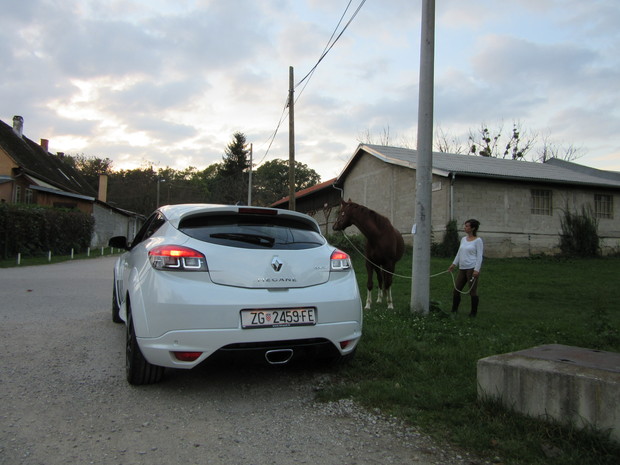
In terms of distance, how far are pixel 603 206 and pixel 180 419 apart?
26979mm

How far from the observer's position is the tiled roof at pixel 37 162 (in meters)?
33.0

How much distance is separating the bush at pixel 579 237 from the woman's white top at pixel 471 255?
1738cm

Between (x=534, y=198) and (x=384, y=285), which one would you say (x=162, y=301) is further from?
(x=534, y=198)

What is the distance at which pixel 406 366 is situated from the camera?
4.43 m

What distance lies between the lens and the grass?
9.07 ft

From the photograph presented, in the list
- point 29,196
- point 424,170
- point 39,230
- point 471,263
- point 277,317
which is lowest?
point 277,317

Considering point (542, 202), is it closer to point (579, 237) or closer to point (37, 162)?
point (579, 237)

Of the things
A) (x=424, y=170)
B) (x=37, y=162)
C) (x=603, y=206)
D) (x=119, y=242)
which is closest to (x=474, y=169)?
(x=603, y=206)

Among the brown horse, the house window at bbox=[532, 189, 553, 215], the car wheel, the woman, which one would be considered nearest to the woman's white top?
the woman

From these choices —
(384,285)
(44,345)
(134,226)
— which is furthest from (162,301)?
(134,226)

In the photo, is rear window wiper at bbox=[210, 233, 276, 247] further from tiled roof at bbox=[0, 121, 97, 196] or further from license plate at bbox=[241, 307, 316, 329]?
tiled roof at bbox=[0, 121, 97, 196]

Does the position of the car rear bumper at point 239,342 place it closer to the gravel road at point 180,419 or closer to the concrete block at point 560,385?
the gravel road at point 180,419

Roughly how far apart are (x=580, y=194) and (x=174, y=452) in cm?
2570

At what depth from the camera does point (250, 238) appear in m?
3.95
